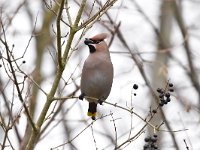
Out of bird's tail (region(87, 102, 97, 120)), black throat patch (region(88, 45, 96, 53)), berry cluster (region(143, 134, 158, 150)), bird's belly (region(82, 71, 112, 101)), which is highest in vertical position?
black throat patch (region(88, 45, 96, 53))

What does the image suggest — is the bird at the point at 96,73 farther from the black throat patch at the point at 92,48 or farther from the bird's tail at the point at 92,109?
the bird's tail at the point at 92,109

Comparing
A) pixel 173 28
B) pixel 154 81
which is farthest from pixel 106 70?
pixel 173 28

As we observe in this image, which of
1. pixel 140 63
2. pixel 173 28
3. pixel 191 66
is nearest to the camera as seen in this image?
pixel 140 63

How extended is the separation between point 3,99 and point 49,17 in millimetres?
4782

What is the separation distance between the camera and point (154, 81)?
39.2 feet

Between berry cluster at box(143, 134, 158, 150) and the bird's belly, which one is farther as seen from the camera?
the bird's belly

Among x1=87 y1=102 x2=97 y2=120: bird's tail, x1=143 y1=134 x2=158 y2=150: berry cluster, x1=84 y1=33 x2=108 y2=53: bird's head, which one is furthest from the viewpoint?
x1=87 y1=102 x2=97 y2=120: bird's tail

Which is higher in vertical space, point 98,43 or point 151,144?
point 98,43

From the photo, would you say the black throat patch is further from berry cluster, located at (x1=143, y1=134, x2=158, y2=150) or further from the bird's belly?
berry cluster, located at (x1=143, y1=134, x2=158, y2=150)

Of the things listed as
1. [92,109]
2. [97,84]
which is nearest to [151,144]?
[97,84]

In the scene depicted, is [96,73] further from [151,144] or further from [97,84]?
[151,144]

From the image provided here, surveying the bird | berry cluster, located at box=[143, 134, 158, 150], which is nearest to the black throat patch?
the bird

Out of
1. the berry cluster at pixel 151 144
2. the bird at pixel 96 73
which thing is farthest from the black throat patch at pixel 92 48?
the berry cluster at pixel 151 144

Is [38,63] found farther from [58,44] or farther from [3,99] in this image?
[58,44]
